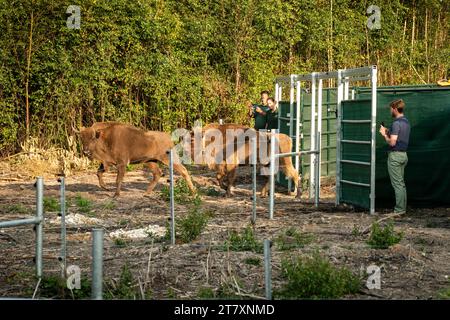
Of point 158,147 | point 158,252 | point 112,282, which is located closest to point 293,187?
point 158,147

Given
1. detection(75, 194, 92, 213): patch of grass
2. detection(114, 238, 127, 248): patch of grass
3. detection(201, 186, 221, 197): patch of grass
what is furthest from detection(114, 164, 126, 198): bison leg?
detection(114, 238, 127, 248): patch of grass

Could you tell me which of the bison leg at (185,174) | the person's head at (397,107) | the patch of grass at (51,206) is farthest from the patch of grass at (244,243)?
the bison leg at (185,174)

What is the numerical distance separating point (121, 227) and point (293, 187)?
256 inches

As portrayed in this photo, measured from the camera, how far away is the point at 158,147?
61.3ft

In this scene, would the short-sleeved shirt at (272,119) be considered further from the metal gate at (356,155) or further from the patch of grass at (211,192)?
the metal gate at (356,155)

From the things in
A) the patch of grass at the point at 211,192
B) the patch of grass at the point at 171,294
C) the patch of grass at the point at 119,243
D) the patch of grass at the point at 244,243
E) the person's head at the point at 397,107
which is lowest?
the patch of grass at the point at 211,192

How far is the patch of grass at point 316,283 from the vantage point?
319 inches

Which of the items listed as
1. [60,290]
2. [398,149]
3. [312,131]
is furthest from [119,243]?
[312,131]

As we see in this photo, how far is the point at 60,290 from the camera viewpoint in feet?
26.9

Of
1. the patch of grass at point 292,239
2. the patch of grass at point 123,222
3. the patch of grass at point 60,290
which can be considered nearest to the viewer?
the patch of grass at point 60,290

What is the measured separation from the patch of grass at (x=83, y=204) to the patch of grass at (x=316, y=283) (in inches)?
277

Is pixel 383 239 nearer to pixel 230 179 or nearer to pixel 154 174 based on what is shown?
pixel 230 179

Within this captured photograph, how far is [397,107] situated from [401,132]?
0.40 metres
